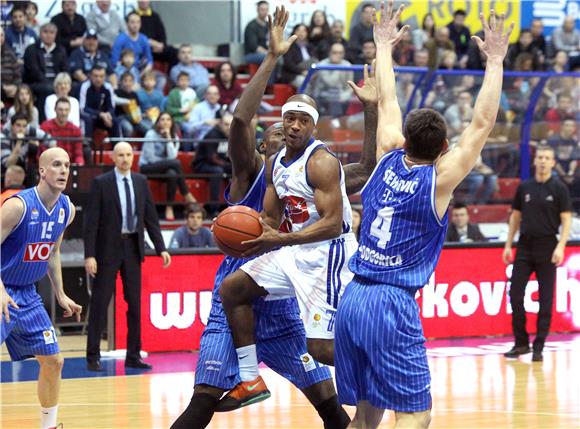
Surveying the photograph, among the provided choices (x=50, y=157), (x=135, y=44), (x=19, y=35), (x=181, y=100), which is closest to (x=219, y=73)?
(x=181, y=100)

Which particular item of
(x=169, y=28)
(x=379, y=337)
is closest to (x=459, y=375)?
(x=379, y=337)

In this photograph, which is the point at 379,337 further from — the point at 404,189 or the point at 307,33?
the point at 307,33

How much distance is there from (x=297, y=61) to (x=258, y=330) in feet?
35.2

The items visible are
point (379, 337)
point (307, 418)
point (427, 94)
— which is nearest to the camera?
point (379, 337)

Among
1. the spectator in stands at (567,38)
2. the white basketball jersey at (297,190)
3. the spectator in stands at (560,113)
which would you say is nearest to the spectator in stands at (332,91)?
the spectator in stands at (560,113)

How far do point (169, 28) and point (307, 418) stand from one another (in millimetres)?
10971

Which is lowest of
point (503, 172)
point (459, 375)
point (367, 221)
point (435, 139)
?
point (459, 375)

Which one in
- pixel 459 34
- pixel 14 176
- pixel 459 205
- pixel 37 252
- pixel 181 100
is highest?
pixel 459 34

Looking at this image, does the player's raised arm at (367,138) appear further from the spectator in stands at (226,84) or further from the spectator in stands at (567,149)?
the spectator in stands at (226,84)

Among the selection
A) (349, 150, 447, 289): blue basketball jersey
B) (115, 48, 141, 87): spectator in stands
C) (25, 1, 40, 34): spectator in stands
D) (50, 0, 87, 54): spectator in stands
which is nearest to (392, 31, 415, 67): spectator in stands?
(115, 48, 141, 87): spectator in stands

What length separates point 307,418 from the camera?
8.29 meters

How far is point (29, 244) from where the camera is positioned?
714cm

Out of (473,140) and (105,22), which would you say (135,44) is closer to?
(105,22)

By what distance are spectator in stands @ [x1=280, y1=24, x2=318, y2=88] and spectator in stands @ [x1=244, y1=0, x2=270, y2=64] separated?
0.54m
